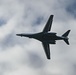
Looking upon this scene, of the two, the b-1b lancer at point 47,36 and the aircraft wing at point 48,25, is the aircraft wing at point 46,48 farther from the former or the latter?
the aircraft wing at point 48,25

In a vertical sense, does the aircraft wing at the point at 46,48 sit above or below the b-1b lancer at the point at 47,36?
below

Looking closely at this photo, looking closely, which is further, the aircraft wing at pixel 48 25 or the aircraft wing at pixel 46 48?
the aircraft wing at pixel 46 48

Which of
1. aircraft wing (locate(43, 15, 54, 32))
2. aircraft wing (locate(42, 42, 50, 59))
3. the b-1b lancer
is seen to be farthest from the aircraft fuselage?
aircraft wing (locate(42, 42, 50, 59))

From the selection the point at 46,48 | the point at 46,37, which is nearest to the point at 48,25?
the point at 46,37

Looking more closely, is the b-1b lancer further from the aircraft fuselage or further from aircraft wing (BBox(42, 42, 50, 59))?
aircraft wing (BBox(42, 42, 50, 59))

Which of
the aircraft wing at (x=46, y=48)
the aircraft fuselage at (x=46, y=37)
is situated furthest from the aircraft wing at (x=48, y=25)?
the aircraft wing at (x=46, y=48)

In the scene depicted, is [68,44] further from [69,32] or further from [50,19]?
[50,19]

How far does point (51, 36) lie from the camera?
11400cm

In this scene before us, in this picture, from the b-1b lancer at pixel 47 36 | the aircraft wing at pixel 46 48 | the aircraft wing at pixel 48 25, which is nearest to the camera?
the b-1b lancer at pixel 47 36

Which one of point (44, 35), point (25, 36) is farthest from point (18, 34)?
point (44, 35)

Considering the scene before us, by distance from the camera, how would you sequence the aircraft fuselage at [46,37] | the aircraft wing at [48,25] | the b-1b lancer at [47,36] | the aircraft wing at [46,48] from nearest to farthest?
the aircraft fuselage at [46,37]
the b-1b lancer at [47,36]
the aircraft wing at [48,25]
the aircraft wing at [46,48]

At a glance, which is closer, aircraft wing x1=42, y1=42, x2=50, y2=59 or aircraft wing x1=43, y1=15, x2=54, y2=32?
aircraft wing x1=43, y1=15, x2=54, y2=32

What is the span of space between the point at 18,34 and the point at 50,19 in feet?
58.3

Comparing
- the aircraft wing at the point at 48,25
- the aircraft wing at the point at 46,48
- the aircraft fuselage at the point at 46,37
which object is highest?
the aircraft wing at the point at 48,25
